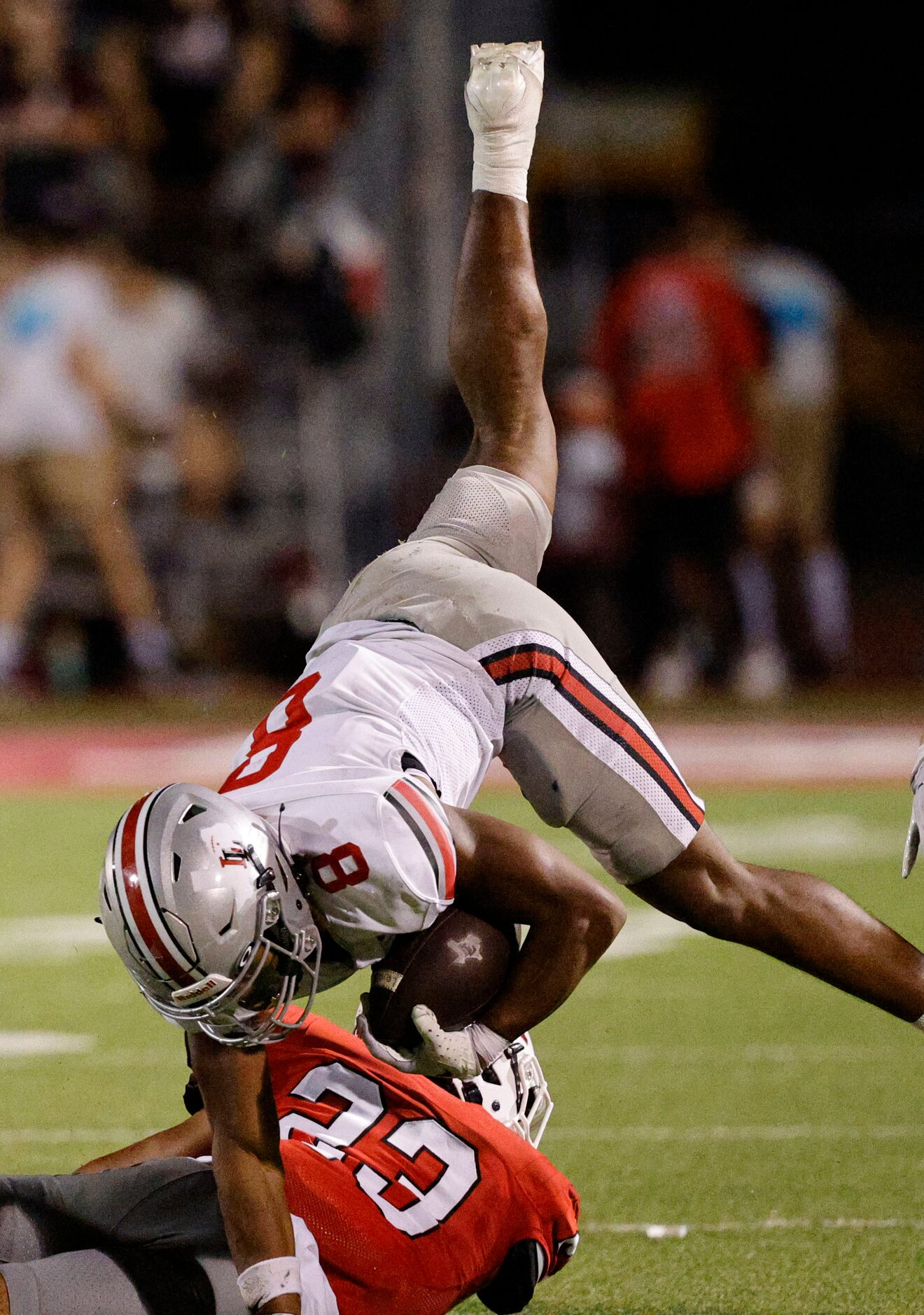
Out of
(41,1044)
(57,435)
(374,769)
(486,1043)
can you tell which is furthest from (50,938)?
(57,435)

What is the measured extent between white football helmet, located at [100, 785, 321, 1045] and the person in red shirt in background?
22.1ft

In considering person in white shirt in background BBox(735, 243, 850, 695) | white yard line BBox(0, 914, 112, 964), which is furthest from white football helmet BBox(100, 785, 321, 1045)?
person in white shirt in background BBox(735, 243, 850, 695)

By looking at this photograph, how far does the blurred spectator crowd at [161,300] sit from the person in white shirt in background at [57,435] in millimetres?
12

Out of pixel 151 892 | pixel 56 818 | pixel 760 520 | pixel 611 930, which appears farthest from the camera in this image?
pixel 760 520

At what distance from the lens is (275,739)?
3139 mm

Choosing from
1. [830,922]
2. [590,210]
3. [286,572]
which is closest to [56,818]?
[286,572]

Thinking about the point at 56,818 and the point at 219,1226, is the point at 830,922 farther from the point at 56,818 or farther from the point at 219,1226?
the point at 56,818

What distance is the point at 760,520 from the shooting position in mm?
9359

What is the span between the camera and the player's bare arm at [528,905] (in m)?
2.90

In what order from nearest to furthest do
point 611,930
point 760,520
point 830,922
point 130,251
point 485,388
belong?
1. point 611,930
2. point 830,922
3. point 485,388
4. point 760,520
5. point 130,251

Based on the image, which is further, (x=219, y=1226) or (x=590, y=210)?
(x=590, y=210)

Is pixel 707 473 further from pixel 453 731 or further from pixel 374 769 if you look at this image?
pixel 374 769

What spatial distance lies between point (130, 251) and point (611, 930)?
7952 mm

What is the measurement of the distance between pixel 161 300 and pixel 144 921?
7510 mm
